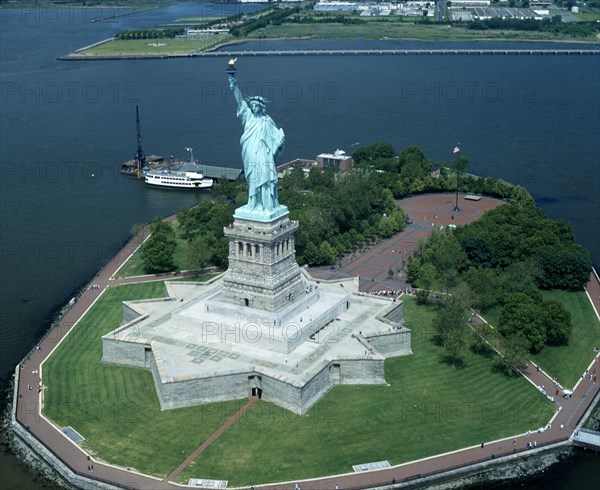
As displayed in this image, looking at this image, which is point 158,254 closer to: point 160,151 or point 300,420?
point 300,420

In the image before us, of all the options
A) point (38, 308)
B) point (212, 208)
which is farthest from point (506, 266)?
point (38, 308)

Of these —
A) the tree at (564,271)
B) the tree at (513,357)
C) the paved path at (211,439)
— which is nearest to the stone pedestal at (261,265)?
the paved path at (211,439)

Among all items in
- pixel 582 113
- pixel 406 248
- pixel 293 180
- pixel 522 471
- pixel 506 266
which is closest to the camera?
pixel 522 471

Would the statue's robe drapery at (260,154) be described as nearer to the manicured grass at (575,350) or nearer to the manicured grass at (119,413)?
the manicured grass at (119,413)

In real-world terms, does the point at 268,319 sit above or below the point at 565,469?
above

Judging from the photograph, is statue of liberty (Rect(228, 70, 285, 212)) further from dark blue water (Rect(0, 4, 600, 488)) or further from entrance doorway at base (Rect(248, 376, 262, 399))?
dark blue water (Rect(0, 4, 600, 488))

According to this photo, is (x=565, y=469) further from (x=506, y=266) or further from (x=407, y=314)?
(x=506, y=266)
